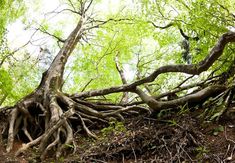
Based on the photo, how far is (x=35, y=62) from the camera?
1522 centimetres

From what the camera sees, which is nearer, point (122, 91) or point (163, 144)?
point (163, 144)

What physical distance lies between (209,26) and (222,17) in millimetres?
298

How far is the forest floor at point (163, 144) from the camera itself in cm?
505

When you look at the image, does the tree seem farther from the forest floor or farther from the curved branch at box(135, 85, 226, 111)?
the forest floor

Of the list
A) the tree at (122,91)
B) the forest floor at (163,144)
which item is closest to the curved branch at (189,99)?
the tree at (122,91)

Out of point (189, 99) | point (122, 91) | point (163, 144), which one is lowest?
point (163, 144)

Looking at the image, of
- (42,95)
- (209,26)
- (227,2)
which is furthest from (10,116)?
(227,2)

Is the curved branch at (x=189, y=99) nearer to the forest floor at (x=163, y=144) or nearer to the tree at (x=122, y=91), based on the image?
the tree at (x=122, y=91)

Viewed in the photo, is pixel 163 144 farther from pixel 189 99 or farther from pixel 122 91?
pixel 122 91

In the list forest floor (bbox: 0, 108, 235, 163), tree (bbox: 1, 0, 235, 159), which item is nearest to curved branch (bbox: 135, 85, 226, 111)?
tree (bbox: 1, 0, 235, 159)

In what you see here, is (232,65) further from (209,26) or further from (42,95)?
(42,95)

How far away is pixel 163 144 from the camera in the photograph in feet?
17.9

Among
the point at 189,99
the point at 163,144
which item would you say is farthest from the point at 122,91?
the point at 163,144

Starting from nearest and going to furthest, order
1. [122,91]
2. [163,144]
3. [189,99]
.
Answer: [163,144], [189,99], [122,91]
